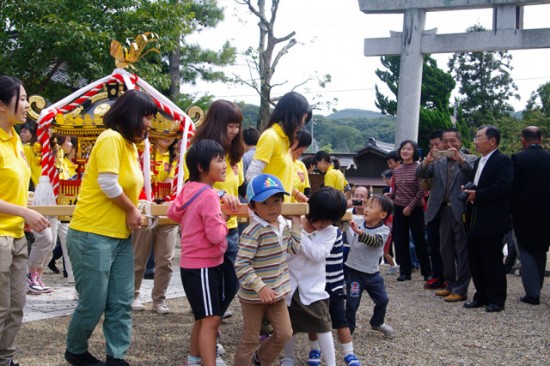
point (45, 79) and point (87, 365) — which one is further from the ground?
point (45, 79)

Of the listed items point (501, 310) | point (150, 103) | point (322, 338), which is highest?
point (150, 103)

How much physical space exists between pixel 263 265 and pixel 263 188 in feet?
1.56

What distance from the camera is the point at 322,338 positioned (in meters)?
3.96

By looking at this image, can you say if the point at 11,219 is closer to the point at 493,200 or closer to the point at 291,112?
the point at 291,112

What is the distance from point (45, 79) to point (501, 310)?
9646 mm

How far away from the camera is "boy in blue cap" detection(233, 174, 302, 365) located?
11.8 feet

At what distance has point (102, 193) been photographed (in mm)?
3686

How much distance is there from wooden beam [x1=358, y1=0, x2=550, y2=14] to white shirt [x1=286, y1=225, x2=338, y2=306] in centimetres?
971

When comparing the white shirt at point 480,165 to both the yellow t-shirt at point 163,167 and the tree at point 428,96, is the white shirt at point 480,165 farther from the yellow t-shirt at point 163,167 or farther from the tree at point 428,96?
the tree at point 428,96

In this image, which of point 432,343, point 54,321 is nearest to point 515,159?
point 432,343

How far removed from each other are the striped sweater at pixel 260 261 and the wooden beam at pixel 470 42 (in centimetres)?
1012

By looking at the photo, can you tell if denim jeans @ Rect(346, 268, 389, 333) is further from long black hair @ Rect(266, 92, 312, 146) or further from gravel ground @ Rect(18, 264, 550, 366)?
long black hair @ Rect(266, 92, 312, 146)

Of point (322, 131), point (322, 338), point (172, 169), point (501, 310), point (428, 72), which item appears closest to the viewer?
point (322, 338)

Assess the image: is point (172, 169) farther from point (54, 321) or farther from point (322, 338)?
point (322, 338)
